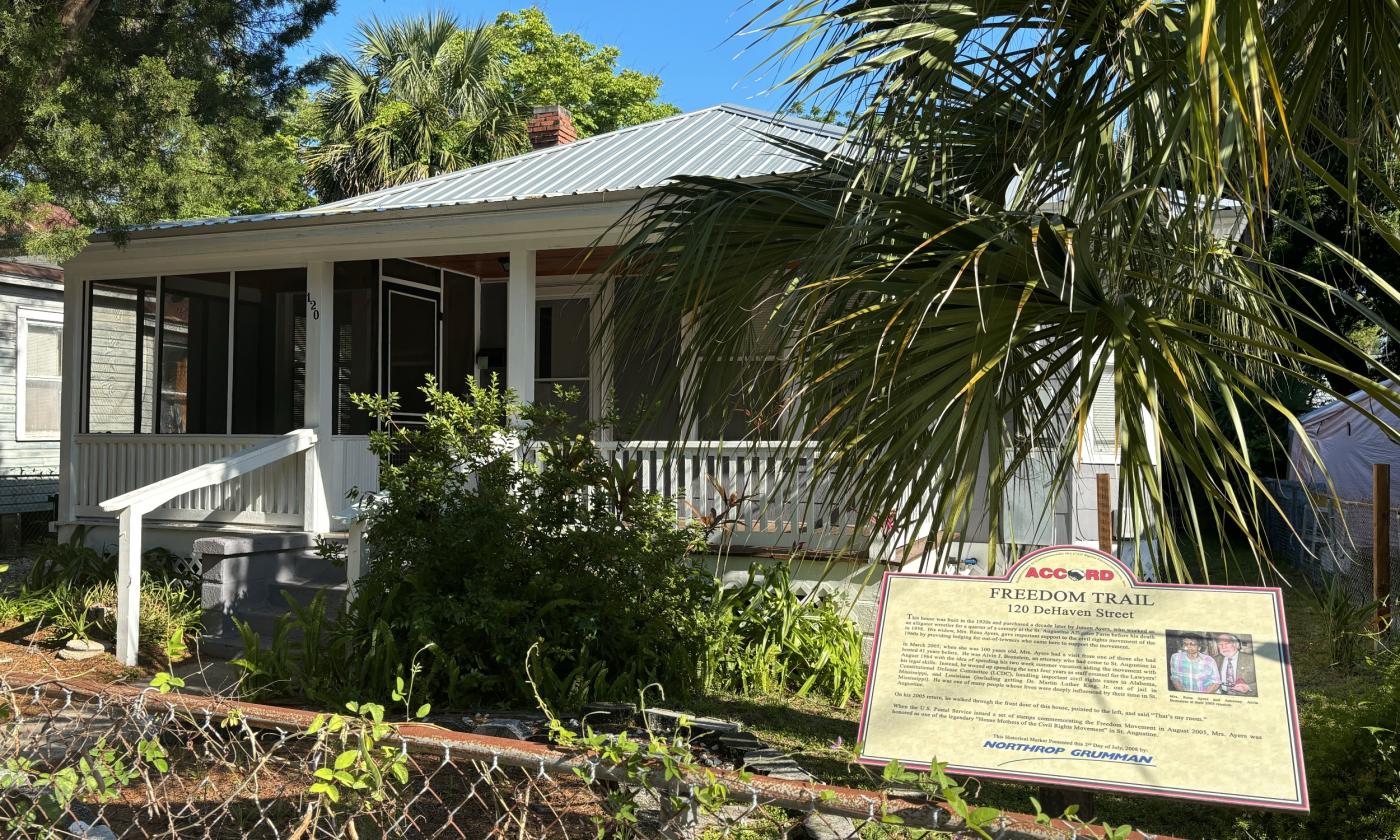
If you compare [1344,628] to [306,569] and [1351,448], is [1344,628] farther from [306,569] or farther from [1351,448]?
[1351,448]

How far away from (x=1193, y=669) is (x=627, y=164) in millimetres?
9750

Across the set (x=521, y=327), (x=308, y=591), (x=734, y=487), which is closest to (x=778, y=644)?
(x=734, y=487)

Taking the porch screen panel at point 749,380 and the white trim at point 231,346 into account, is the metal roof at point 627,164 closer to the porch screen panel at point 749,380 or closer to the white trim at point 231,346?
the white trim at point 231,346

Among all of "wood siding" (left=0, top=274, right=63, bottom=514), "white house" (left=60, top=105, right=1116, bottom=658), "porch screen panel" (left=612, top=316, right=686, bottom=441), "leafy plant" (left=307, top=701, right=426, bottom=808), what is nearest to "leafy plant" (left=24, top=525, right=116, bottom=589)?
"white house" (left=60, top=105, right=1116, bottom=658)

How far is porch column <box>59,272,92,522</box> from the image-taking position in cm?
1177

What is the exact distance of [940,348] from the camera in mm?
3883

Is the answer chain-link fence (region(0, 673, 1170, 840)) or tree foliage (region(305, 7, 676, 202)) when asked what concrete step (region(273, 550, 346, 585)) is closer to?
chain-link fence (region(0, 673, 1170, 840))

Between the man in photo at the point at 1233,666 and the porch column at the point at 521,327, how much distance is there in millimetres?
7265

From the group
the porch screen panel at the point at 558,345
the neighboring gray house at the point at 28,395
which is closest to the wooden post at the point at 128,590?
the porch screen panel at the point at 558,345

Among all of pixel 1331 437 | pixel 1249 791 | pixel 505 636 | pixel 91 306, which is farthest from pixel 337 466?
pixel 1331 437

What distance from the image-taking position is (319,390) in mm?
10742

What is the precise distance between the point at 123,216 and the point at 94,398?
396cm

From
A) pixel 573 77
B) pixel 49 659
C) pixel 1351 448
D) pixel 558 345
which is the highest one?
pixel 573 77

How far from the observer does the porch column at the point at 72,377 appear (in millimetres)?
11773
